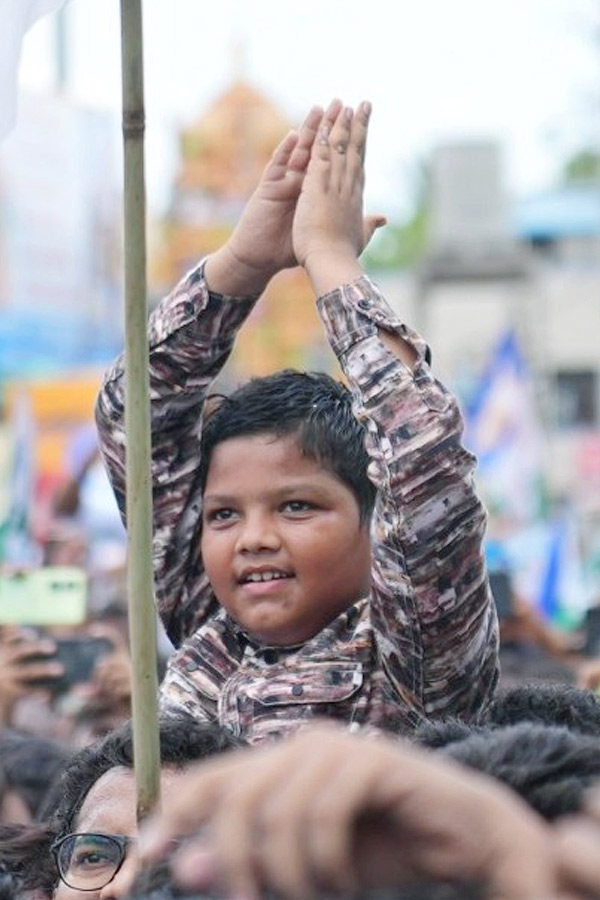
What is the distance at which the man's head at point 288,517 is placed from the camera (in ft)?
9.61

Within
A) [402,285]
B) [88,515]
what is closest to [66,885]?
[88,515]

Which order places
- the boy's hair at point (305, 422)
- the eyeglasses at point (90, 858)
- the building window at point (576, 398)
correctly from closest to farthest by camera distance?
the eyeglasses at point (90, 858)
the boy's hair at point (305, 422)
the building window at point (576, 398)

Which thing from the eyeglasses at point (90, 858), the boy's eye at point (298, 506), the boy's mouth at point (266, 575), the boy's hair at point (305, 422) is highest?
the boy's hair at point (305, 422)

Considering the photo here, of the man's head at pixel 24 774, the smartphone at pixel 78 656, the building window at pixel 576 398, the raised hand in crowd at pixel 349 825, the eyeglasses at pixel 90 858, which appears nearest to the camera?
the raised hand in crowd at pixel 349 825

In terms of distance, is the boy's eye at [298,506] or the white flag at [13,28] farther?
the boy's eye at [298,506]

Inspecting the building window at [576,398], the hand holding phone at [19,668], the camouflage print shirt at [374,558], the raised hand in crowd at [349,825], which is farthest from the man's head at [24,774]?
the building window at [576,398]

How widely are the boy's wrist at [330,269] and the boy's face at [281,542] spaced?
0.95 feet

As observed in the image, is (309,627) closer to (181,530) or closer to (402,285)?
(181,530)

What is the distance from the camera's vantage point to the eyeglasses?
99.3 inches

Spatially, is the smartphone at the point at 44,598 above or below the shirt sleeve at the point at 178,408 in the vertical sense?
below

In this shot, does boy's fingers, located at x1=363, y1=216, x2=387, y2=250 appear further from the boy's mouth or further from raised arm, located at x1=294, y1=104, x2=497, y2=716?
the boy's mouth

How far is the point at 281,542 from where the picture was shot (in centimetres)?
293

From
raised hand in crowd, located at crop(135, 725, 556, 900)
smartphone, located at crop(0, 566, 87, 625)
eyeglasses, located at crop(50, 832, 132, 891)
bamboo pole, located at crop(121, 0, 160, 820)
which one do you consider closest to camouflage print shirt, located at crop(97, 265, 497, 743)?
eyeglasses, located at crop(50, 832, 132, 891)

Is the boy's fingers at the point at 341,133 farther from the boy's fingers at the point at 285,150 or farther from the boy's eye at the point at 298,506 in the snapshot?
the boy's eye at the point at 298,506
